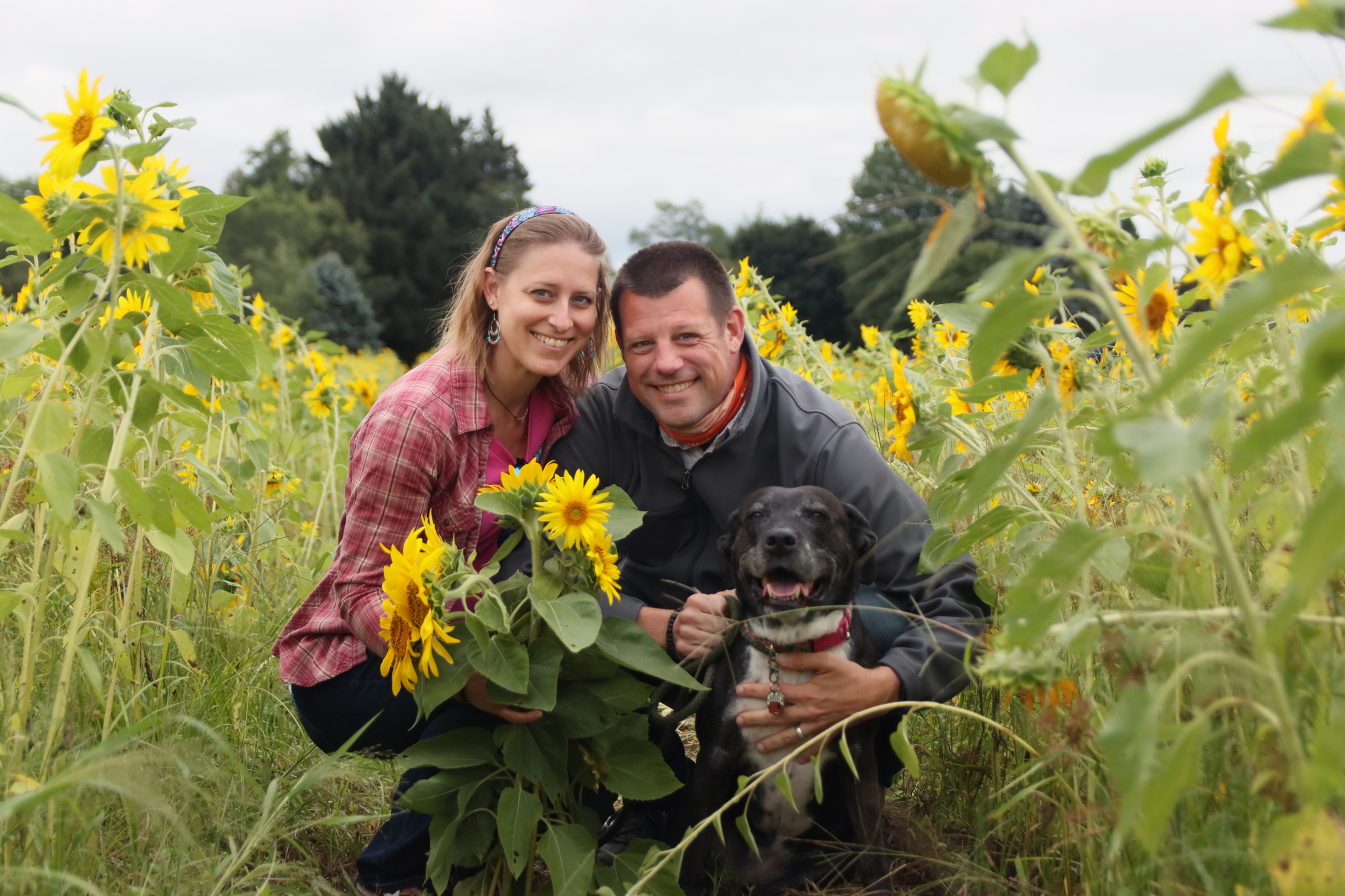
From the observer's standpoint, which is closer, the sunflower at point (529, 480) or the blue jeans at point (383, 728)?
the sunflower at point (529, 480)

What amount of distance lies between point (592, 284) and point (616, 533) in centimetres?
124

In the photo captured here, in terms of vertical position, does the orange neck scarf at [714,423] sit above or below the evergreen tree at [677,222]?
below

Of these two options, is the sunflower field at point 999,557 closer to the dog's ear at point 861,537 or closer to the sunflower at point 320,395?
the dog's ear at point 861,537

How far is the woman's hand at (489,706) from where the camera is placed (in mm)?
2125

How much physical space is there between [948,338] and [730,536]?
1263 millimetres

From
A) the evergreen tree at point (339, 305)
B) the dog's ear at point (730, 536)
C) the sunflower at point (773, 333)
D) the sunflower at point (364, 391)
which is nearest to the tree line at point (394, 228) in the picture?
the evergreen tree at point (339, 305)

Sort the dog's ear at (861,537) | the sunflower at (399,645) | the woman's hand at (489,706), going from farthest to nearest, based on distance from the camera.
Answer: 1. the dog's ear at (861,537)
2. the woman's hand at (489,706)
3. the sunflower at (399,645)

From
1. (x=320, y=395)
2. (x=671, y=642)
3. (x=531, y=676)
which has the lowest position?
(x=671, y=642)

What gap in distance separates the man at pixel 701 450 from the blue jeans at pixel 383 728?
0.55m

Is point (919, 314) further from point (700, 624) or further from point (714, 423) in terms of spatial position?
point (700, 624)

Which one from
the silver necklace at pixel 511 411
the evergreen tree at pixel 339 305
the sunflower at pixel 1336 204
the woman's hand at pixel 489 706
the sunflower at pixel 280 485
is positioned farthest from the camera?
the evergreen tree at pixel 339 305

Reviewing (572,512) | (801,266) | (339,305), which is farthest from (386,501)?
(339,305)

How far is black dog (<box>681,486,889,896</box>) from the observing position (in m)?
2.46

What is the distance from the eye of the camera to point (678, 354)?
2998 mm
